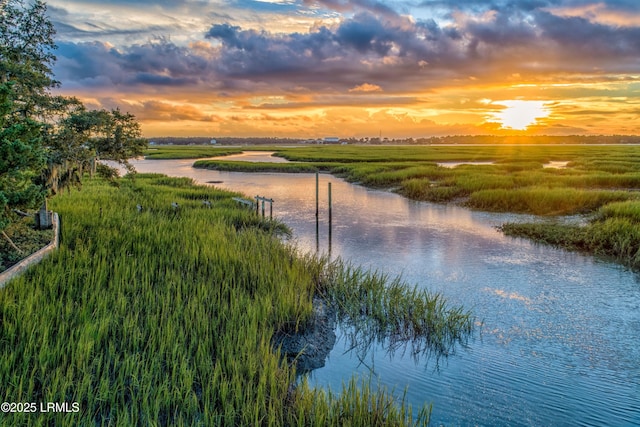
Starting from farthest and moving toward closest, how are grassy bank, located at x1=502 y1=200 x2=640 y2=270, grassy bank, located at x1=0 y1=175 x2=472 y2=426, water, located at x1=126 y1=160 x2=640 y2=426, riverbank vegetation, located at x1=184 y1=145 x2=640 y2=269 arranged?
riverbank vegetation, located at x1=184 y1=145 x2=640 y2=269, grassy bank, located at x1=502 y1=200 x2=640 y2=270, water, located at x1=126 y1=160 x2=640 y2=426, grassy bank, located at x1=0 y1=175 x2=472 y2=426

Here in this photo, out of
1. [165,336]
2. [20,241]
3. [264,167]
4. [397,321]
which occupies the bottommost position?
[397,321]

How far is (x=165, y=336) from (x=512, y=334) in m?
5.33

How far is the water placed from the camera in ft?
16.9

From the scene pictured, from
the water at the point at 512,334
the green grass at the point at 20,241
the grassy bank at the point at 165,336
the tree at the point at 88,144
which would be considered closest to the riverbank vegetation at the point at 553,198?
the water at the point at 512,334

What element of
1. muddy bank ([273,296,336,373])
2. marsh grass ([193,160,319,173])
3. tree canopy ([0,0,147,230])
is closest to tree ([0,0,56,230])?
tree canopy ([0,0,147,230])

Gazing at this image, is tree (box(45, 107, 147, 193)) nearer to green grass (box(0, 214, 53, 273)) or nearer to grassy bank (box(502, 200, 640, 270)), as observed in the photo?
green grass (box(0, 214, 53, 273))

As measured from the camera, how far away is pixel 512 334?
7031 millimetres

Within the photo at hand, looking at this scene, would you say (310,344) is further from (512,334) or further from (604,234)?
(604,234)

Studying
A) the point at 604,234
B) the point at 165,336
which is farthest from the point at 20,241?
the point at 604,234

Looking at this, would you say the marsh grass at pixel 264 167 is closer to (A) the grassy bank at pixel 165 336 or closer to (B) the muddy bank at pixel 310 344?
(A) the grassy bank at pixel 165 336

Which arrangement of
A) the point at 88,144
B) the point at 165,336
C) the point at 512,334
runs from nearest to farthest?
the point at 165,336 < the point at 512,334 < the point at 88,144

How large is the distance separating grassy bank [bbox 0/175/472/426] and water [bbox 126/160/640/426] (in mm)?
747

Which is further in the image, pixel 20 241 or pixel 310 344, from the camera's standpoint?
pixel 20 241

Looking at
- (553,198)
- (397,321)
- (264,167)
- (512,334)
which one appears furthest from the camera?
(264,167)
